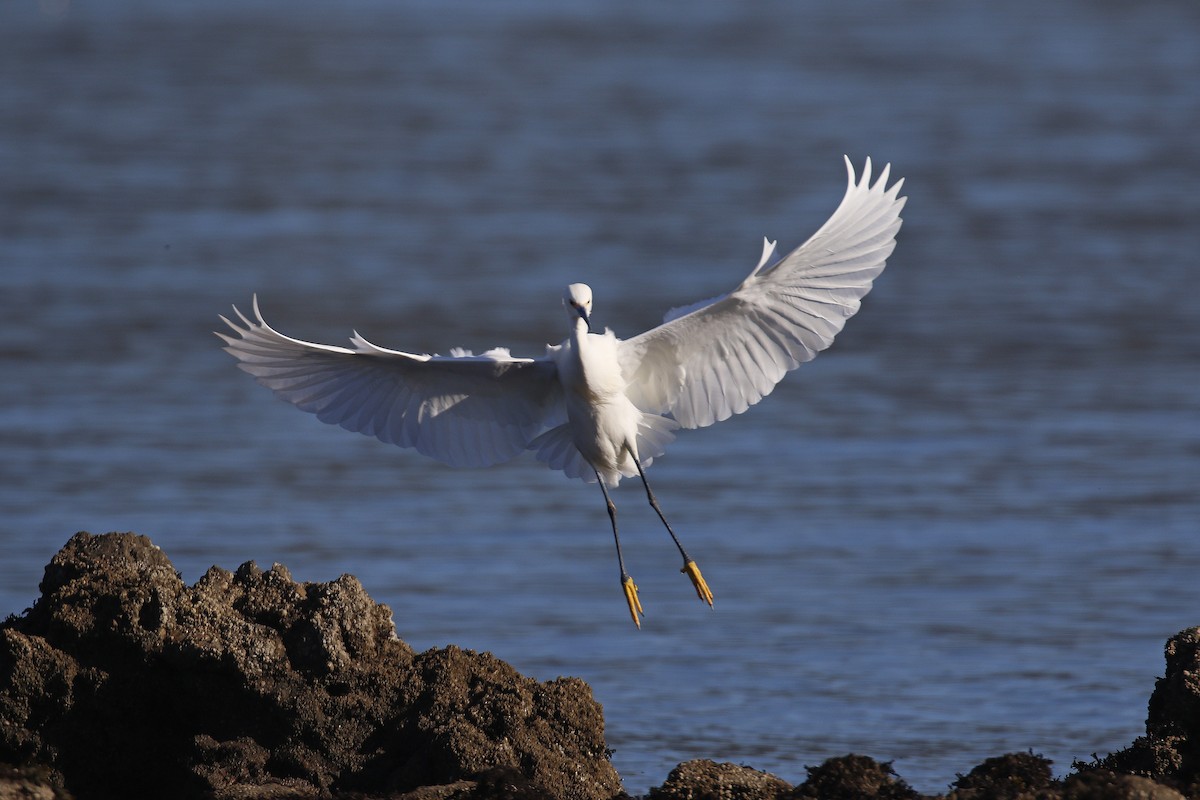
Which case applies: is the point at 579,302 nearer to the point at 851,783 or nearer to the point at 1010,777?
the point at 851,783

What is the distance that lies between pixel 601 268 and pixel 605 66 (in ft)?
45.9

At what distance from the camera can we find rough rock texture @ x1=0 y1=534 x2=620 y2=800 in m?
7.03

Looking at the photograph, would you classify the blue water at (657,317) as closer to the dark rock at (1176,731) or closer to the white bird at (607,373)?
the white bird at (607,373)

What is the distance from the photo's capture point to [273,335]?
8.78 metres

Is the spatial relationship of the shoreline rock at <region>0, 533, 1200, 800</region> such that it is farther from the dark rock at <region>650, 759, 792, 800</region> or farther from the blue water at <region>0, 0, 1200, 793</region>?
the blue water at <region>0, 0, 1200, 793</region>

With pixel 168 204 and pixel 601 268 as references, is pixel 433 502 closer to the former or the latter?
pixel 601 268

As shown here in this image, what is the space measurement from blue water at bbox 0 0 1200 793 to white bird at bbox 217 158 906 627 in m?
1.34

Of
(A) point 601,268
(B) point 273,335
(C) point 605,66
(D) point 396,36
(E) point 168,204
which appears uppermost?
(D) point 396,36

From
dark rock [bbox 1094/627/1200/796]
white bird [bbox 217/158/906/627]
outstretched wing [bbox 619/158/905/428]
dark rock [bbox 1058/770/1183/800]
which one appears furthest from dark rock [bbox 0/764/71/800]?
dark rock [bbox 1094/627/1200/796]

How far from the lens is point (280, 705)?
277 inches

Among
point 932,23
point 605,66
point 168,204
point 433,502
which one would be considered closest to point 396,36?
point 605,66

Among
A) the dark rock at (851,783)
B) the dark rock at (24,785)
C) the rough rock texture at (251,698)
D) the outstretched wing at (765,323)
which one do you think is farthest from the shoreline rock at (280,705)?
the outstretched wing at (765,323)

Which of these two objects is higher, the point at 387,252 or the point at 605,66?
the point at 605,66

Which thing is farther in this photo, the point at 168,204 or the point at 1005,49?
the point at 1005,49
